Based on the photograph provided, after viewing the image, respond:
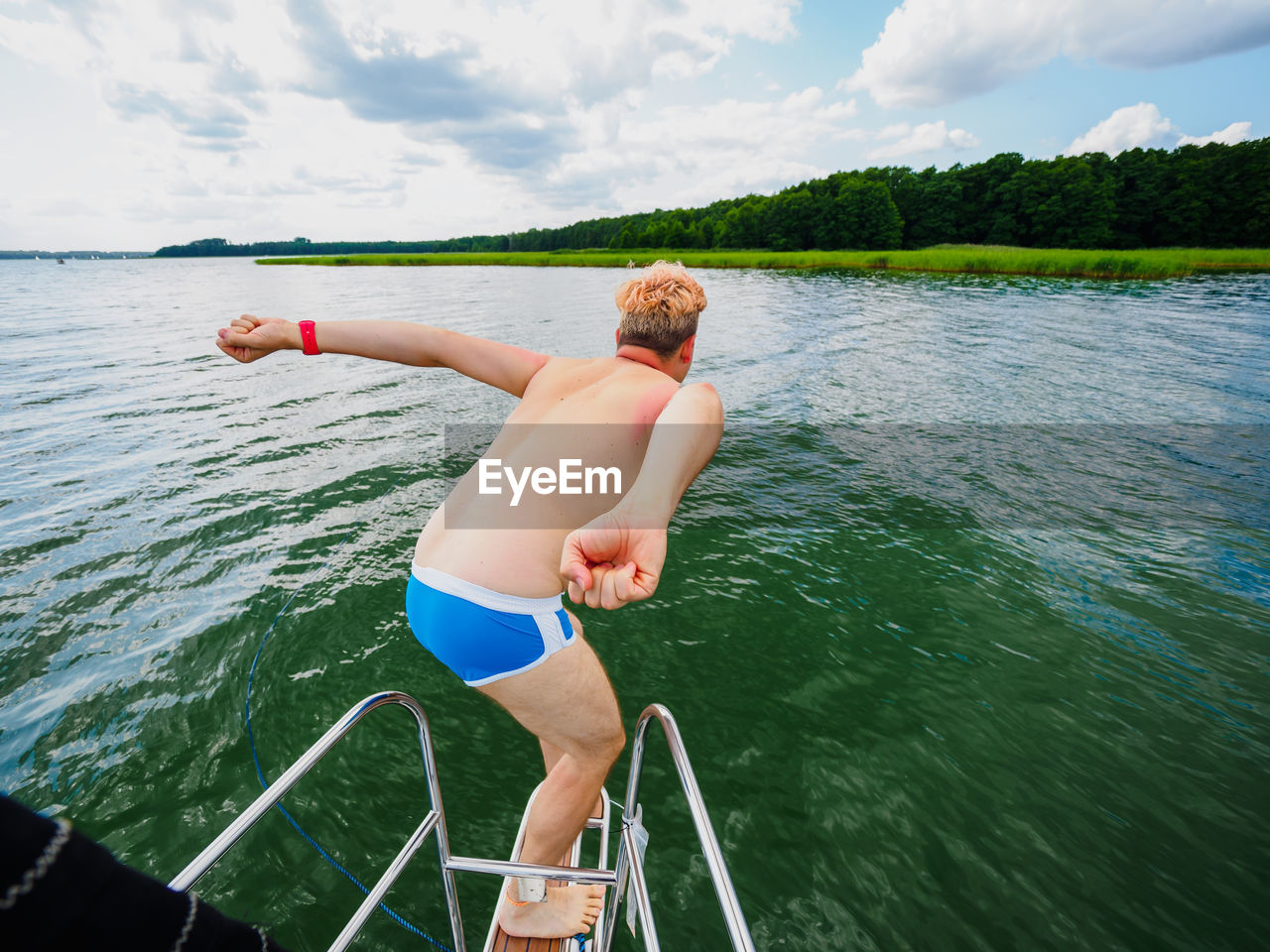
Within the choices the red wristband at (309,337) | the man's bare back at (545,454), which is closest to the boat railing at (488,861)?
the man's bare back at (545,454)

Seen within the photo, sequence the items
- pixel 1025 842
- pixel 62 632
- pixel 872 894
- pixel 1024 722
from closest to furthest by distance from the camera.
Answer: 1. pixel 872 894
2. pixel 1025 842
3. pixel 1024 722
4. pixel 62 632

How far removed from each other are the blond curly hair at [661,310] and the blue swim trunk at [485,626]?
1.30 meters

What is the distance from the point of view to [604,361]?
2.75m

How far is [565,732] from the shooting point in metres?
2.46

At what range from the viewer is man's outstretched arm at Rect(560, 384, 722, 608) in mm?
1625

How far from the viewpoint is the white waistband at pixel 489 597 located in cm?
225

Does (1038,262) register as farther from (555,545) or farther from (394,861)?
(394,861)

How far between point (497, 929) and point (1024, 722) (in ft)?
12.9

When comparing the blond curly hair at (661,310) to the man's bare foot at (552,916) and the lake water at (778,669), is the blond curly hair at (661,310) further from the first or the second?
the lake water at (778,669)

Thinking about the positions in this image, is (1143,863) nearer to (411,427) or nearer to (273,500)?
(273,500)

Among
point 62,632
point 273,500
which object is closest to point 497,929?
point 62,632

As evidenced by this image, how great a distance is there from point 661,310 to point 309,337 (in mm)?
1863

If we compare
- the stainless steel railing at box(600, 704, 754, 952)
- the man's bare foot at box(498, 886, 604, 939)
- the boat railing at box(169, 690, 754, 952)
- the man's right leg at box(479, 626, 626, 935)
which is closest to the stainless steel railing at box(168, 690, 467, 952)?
the boat railing at box(169, 690, 754, 952)

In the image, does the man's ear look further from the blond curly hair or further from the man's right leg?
the man's right leg
